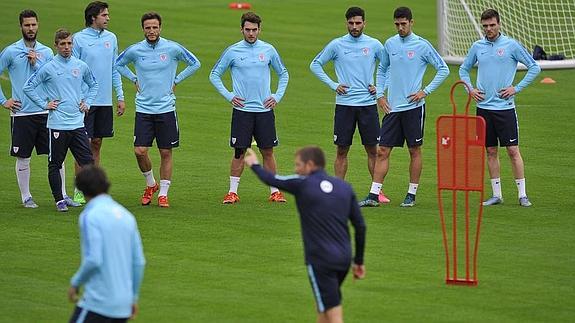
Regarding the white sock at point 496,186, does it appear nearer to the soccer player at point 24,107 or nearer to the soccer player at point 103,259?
the soccer player at point 24,107

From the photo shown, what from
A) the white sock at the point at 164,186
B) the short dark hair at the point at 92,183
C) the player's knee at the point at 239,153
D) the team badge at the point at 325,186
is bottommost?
the white sock at the point at 164,186

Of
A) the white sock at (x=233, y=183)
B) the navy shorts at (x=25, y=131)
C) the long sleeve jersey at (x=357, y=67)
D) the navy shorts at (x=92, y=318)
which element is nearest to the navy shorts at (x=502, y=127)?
the long sleeve jersey at (x=357, y=67)

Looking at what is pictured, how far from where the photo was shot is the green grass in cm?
1268

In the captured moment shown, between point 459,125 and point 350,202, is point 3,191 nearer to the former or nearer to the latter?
point 459,125

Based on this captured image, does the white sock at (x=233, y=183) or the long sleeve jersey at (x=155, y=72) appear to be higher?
the long sleeve jersey at (x=155, y=72)

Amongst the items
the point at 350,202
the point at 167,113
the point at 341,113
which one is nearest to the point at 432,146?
the point at 341,113

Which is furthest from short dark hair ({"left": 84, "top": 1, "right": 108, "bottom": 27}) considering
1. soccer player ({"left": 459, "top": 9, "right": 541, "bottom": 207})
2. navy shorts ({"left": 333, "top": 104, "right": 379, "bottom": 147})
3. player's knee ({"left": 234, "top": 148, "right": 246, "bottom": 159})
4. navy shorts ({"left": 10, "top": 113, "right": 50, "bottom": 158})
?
soccer player ({"left": 459, "top": 9, "right": 541, "bottom": 207})

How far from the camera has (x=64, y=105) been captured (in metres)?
17.0

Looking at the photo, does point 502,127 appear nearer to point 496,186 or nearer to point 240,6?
point 496,186

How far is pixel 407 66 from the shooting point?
17.6 m

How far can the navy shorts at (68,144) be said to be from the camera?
17.0 metres

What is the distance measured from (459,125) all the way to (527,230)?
3231mm

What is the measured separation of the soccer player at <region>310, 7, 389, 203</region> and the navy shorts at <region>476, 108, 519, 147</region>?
146 cm

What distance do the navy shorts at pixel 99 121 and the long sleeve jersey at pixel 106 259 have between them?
28.5ft
